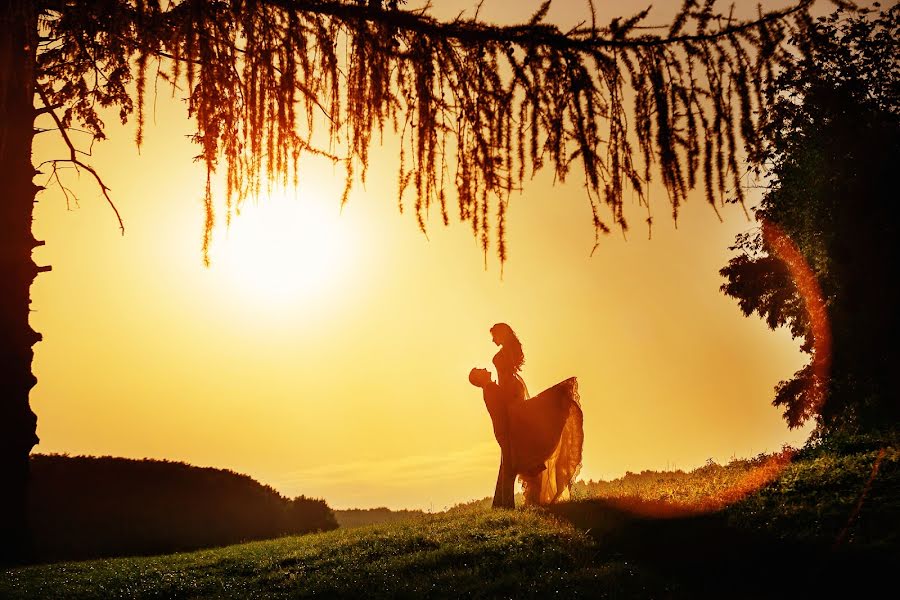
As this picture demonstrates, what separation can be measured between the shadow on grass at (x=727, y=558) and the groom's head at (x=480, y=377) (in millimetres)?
3645

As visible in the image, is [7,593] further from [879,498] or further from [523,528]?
[879,498]

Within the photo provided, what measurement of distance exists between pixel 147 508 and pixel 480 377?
10.0m

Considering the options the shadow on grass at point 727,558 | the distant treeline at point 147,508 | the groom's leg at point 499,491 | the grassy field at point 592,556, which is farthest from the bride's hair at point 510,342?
the distant treeline at point 147,508

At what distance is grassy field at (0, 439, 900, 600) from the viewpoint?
354 inches

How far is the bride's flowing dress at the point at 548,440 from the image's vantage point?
1495 cm

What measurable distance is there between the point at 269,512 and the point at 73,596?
11630 mm

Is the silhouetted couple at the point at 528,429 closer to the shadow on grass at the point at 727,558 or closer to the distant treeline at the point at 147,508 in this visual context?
the shadow on grass at the point at 727,558

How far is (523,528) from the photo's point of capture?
12.3 meters

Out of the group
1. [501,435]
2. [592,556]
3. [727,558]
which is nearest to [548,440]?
[501,435]

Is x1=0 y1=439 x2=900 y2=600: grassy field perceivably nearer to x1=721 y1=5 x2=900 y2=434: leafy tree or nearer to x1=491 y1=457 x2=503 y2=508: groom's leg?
x1=491 y1=457 x2=503 y2=508: groom's leg

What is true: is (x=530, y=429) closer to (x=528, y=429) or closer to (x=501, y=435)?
(x=528, y=429)

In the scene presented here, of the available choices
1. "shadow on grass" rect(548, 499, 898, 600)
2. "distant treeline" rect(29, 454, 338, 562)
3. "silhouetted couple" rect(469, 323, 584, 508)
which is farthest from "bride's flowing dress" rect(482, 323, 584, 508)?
"distant treeline" rect(29, 454, 338, 562)

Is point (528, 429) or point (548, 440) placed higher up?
point (528, 429)

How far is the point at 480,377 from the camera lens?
51.2 feet
